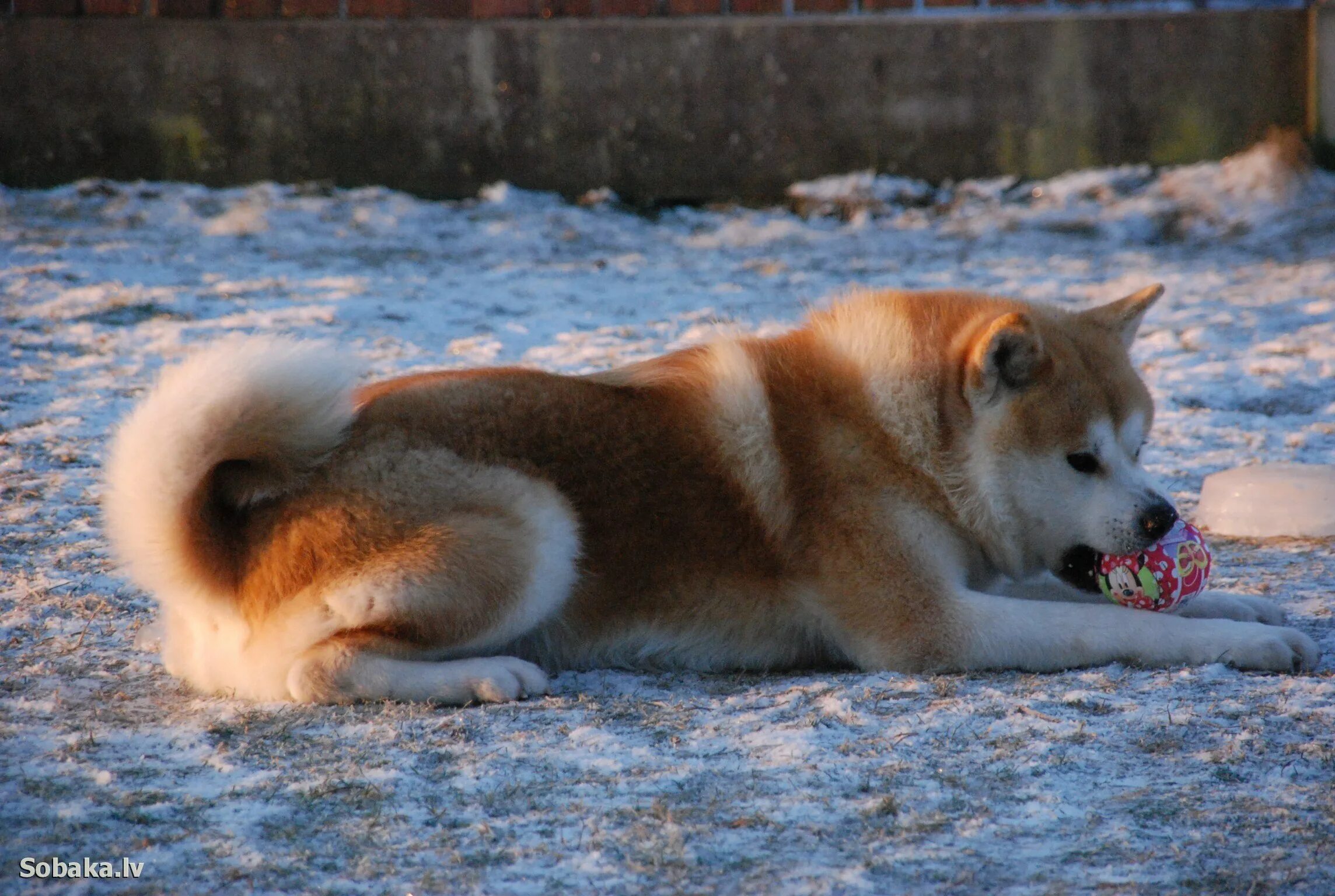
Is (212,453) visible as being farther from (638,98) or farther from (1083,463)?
(638,98)

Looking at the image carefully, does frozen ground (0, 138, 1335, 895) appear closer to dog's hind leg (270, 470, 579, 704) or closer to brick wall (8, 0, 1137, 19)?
dog's hind leg (270, 470, 579, 704)

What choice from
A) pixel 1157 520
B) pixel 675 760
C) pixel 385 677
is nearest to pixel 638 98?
pixel 1157 520

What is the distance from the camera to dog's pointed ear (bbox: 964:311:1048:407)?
270cm

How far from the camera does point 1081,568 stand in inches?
115

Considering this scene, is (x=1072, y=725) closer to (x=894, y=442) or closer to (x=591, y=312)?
(x=894, y=442)

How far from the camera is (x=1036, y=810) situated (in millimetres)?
1968

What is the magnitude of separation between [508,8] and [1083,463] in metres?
5.68

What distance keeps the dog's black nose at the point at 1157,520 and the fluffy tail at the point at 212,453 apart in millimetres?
1687

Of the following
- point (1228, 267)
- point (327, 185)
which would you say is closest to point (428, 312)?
point (327, 185)

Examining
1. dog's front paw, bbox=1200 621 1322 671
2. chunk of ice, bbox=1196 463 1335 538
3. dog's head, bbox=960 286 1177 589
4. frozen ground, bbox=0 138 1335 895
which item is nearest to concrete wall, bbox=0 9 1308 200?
frozen ground, bbox=0 138 1335 895

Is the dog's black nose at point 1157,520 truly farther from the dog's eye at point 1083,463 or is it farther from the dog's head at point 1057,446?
the dog's eye at point 1083,463

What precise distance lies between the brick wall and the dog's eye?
5.41 m

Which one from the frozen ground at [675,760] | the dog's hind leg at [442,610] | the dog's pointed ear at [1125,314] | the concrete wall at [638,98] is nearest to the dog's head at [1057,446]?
the dog's pointed ear at [1125,314]

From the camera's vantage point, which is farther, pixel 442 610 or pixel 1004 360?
pixel 1004 360
